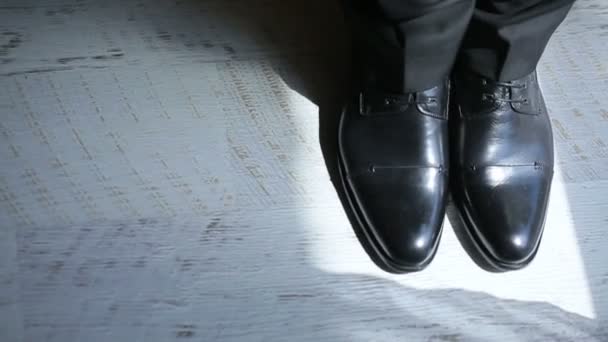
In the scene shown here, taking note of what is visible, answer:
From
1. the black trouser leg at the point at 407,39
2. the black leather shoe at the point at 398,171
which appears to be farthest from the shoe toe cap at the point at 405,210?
the black trouser leg at the point at 407,39

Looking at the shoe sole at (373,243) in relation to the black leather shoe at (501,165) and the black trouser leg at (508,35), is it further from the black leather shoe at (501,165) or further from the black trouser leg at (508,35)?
the black trouser leg at (508,35)

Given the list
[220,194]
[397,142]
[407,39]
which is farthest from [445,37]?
[220,194]

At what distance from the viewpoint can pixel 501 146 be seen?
0.77 meters

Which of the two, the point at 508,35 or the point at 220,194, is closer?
the point at 508,35

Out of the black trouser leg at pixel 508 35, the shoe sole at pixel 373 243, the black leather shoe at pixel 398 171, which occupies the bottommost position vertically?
the shoe sole at pixel 373 243

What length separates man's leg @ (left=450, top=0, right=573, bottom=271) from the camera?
2.39ft

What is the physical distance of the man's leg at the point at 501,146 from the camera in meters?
0.73

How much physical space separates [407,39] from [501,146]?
188 millimetres

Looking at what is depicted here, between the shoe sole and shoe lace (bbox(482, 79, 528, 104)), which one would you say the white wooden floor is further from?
shoe lace (bbox(482, 79, 528, 104))

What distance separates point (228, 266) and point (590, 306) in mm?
408

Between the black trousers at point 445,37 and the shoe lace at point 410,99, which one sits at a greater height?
the black trousers at point 445,37

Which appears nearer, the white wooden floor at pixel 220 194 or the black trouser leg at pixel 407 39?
the black trouser leg at pixel 407 39

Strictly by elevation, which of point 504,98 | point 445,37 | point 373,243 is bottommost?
point 373,243

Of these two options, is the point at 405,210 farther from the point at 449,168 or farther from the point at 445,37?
the point at 445,37
